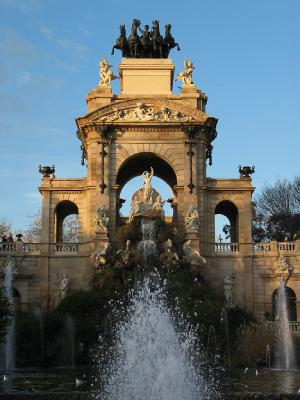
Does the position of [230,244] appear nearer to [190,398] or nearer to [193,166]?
[193,166]

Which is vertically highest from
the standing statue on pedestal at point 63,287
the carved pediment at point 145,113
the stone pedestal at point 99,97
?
the stone pedestal at point 99,97

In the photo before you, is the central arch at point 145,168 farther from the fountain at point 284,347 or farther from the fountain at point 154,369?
the fountain at point 154,369

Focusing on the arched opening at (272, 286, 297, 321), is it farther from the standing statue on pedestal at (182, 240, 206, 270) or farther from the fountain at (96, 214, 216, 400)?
the fountain at (96, 214, 216, 400)

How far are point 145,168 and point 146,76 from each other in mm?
6301

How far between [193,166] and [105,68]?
8.60m

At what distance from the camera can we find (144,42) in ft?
163

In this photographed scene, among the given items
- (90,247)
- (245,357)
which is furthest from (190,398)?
(90,247)

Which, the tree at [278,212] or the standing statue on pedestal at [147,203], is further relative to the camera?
the tree at [278,212]

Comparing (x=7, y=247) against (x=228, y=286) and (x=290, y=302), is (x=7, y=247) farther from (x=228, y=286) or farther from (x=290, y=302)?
(x=290, y=302)

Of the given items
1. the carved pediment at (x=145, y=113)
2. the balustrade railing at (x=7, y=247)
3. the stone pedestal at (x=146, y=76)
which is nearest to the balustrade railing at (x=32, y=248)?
the balustrade railing at (x=7, y=247)

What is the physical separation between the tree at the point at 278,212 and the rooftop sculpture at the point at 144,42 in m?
19.3

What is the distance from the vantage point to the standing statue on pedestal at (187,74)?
47469 millimetres

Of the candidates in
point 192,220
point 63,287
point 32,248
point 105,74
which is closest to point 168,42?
point 105,74

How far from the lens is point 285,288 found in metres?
44.8
